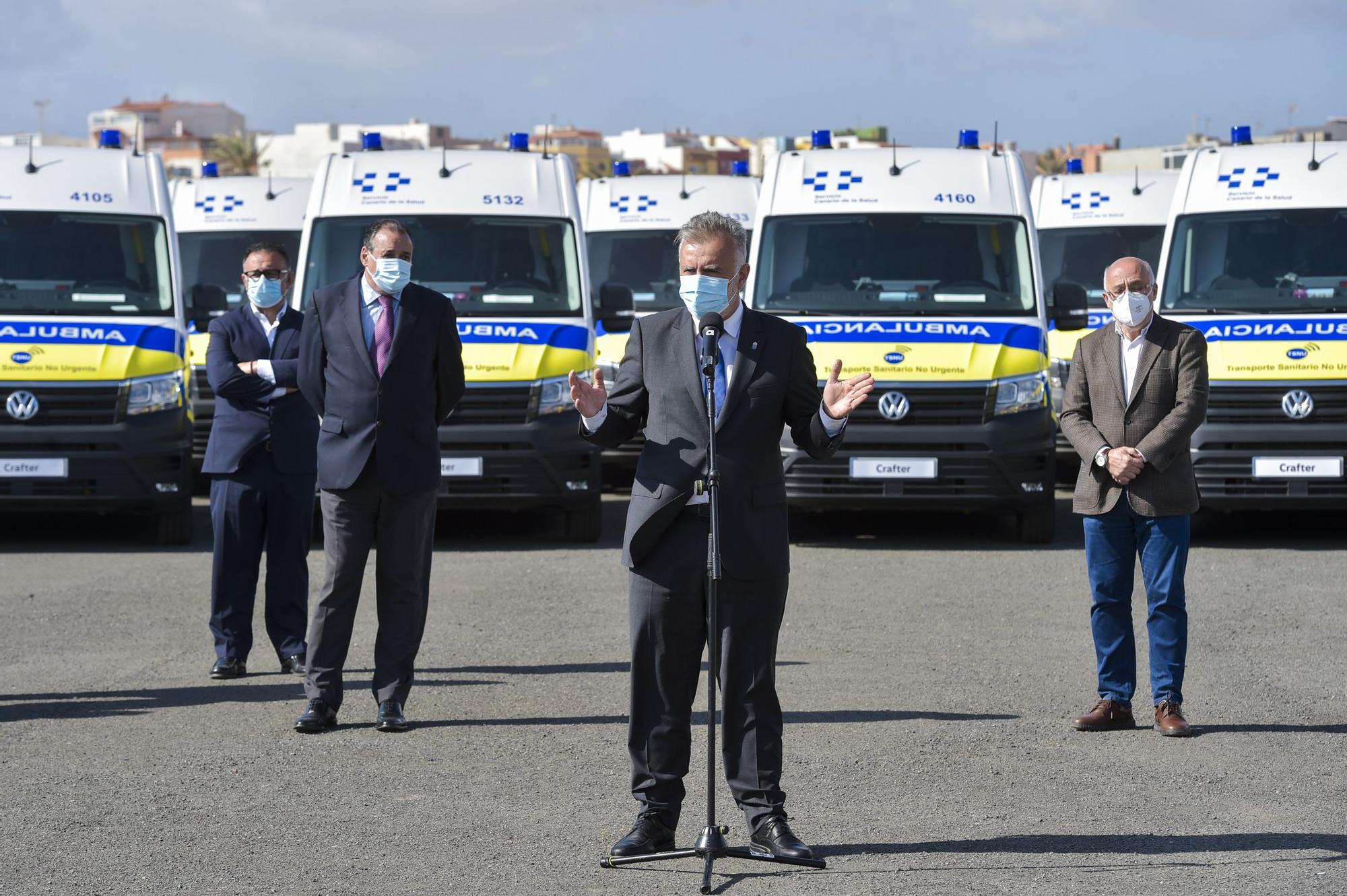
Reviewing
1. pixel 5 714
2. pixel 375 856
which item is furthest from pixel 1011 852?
pixel 5 714

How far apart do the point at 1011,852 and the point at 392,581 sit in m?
2.94

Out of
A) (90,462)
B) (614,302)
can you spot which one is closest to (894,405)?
(614,302)

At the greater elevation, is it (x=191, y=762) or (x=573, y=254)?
(x=573, y=254)

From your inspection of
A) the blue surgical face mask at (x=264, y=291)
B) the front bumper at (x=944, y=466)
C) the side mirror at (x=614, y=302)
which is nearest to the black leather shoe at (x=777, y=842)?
the blue surgical face mask at (x=264, y=291)

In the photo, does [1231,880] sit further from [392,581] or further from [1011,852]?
[392,581]

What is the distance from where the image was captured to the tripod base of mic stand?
18.3ft

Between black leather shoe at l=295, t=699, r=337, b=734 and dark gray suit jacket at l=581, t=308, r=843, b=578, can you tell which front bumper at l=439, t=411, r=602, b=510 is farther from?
dark gray suit jacket at l=581, t=308, r=843, b=578

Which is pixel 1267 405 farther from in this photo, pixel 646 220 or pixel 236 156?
pixel 236 156

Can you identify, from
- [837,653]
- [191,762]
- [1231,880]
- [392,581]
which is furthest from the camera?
[837,653]

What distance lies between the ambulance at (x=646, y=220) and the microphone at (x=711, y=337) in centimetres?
1111

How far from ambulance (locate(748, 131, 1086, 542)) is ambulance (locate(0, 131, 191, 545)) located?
414 centimetres

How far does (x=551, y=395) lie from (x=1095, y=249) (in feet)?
22.6

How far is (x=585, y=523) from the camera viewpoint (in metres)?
13.8

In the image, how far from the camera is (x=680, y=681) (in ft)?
18.8
